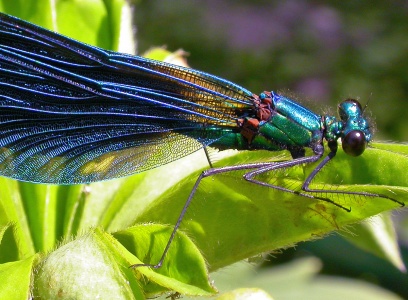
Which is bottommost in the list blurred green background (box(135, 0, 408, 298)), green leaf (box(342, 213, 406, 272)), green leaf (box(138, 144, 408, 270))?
green leaf (box(138, 144, 408, 270))

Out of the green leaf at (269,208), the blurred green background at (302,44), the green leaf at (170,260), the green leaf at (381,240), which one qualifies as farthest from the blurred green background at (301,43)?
the green leaf at (170,260)

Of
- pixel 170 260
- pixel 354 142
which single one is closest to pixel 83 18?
pixel 354 142

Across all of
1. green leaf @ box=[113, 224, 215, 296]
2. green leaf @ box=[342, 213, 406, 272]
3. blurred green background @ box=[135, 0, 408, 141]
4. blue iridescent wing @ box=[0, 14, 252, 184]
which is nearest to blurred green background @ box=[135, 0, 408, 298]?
blurred green background @ box=[135, 0, 408, 141]

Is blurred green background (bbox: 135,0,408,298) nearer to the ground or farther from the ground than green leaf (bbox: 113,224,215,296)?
farther from the ground

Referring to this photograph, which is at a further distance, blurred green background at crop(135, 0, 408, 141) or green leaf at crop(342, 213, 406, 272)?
blurred green background at crop(135, 0, 408, 141)

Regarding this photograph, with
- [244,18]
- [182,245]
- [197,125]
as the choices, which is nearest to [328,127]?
[197,125]

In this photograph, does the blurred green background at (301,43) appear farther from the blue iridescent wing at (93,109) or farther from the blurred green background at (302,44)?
the blue iridescent wing at (93,109)

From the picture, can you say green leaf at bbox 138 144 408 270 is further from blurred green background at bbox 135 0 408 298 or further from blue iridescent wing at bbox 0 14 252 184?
blurred green background at bbox 135 0 408 298
